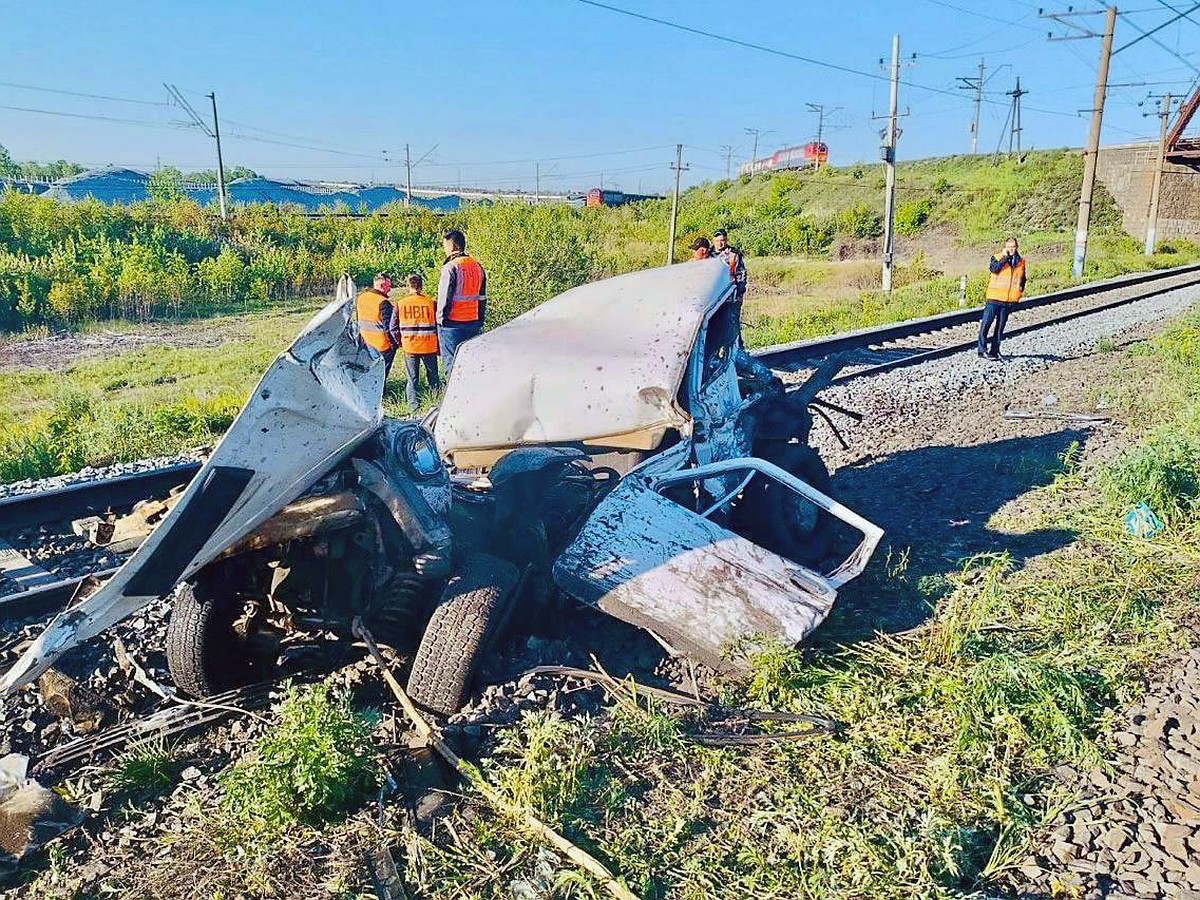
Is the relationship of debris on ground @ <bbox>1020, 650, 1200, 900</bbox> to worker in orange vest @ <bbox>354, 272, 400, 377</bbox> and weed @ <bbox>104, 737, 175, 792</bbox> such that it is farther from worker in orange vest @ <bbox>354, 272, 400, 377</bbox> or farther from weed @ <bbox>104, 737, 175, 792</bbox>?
worker in orange vest @ <bbox>354, 272, 400, 377</bbox>

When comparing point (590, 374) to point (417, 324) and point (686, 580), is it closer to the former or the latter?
point (686, 580)

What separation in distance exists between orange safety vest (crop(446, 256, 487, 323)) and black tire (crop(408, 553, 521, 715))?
586cm

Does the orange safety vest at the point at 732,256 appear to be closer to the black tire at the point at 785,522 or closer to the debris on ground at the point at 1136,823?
the black tire at the point at 785,522

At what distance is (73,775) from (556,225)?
15.7 m

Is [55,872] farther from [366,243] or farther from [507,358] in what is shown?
[366,243]

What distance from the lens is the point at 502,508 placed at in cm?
457

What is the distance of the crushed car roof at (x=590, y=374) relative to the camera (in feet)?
16.0

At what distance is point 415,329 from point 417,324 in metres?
0.06

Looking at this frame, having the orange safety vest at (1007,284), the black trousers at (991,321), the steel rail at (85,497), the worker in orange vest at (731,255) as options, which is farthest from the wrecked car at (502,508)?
the black trousers at (991,321)

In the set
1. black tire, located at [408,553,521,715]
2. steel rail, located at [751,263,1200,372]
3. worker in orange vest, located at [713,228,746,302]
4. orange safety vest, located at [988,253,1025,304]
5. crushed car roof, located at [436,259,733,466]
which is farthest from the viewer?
steel rail, located at [751,263,1200,372]

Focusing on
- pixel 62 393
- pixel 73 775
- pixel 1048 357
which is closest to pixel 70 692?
pixel 73 775

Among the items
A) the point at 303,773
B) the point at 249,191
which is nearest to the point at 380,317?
the point at 303,773

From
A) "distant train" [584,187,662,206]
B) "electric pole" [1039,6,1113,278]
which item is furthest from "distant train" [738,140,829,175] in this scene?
"electric pole" [1039,6,1113,278]

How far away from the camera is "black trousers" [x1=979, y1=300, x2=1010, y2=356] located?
1284 centimetres
